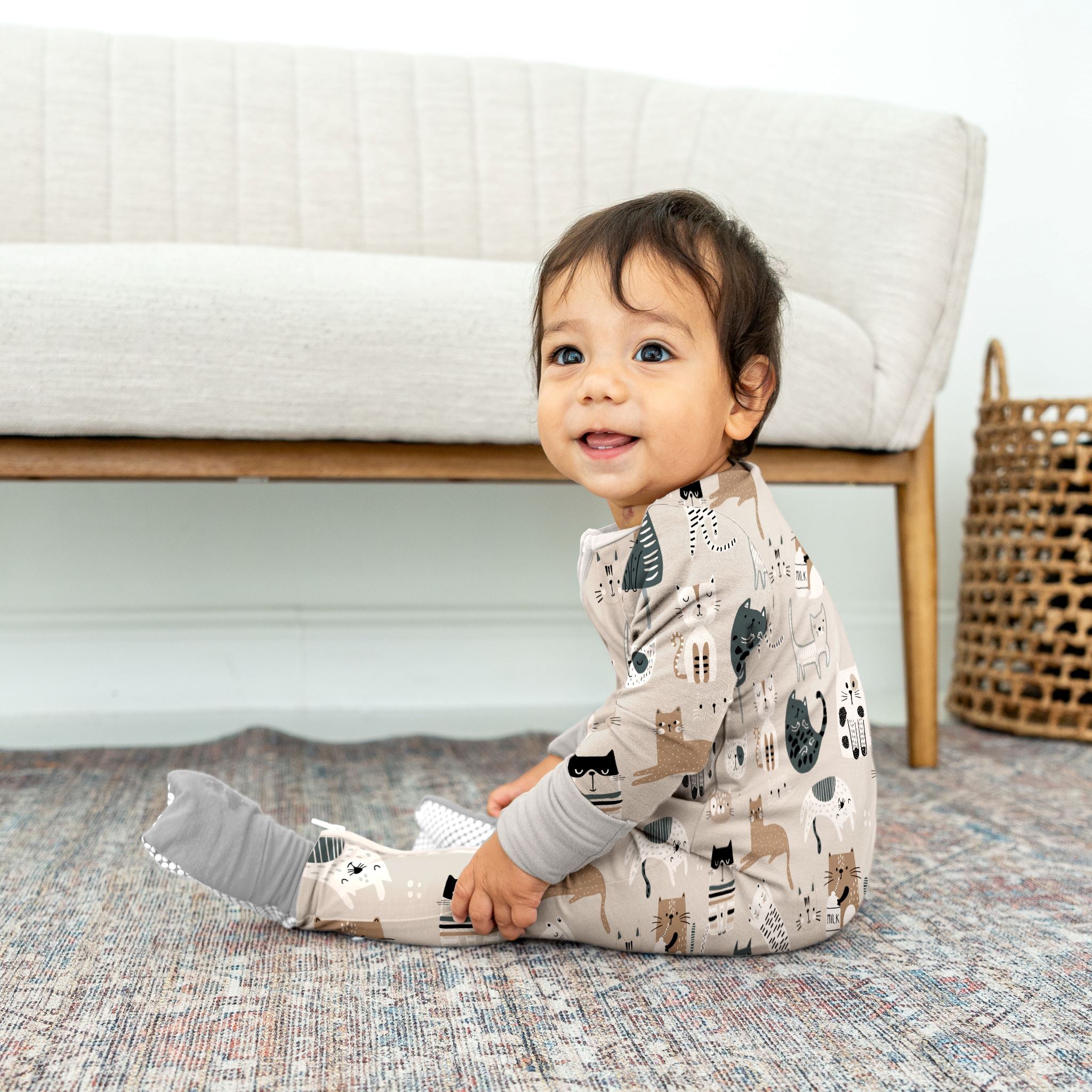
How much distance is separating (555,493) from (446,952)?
1.04 meters

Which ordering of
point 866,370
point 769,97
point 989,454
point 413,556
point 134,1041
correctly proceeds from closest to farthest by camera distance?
1. point 134,1041
2. point 866,370
3. point 769,97
4. point 989,454
5. point 413,556

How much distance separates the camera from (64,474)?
982 millimetres

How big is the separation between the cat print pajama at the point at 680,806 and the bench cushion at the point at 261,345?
1.13 ft

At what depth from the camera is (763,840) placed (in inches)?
26.5

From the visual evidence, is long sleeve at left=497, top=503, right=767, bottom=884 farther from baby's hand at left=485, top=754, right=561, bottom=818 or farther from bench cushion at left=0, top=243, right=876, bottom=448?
bench cushion at left=0, top=243, right=876, bottom=448

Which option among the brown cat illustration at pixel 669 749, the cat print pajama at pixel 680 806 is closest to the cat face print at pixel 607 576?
the cat print pajama at pixel 680 806

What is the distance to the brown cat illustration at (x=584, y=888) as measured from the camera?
0.67 m

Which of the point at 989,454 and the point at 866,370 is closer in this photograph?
the point at 866,370

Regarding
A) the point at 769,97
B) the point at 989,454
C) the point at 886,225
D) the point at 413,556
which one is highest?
the point at 769,97

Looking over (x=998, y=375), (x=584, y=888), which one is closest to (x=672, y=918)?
(x=584, y=888)

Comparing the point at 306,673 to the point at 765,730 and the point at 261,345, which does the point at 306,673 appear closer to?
the point at 261,345

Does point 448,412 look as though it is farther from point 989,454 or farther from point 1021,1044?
point 989,454

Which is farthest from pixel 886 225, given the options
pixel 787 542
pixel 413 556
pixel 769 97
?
pixel 413 556

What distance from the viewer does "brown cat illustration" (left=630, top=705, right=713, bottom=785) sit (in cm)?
64
